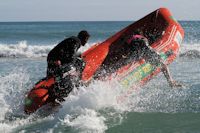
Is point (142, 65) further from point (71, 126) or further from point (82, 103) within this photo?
point (71, 126)

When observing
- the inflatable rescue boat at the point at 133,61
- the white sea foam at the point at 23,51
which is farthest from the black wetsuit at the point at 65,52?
the white sea foam at the point at 23,51

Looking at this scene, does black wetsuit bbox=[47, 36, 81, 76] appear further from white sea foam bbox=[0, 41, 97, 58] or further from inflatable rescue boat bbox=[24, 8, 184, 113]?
white sea foam bbox=[0, 41, 97, 58]

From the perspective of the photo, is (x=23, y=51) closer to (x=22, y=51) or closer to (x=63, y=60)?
(x=22, y=51)

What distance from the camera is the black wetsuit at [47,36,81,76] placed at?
686 centimetres

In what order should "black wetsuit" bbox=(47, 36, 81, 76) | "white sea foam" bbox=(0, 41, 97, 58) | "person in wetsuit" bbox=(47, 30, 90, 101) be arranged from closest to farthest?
1. "person in wetsuit" bbox=(47, 30, 90, 101)
2. "black wetsuit" bbox=(47, 36, 81, 76)
3. "white sea foam" bbox=(0, 41, 97, 58)

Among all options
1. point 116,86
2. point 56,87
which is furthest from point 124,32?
point 56,87

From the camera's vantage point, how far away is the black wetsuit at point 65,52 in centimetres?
686

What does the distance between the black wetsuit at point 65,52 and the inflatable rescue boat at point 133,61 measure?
305 millimetres

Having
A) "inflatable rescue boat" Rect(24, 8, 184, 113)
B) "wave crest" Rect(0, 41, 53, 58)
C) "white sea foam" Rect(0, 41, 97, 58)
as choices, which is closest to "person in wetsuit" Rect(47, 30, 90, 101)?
"inflatable rescue boat" Rect(24, 8, 184, 113)

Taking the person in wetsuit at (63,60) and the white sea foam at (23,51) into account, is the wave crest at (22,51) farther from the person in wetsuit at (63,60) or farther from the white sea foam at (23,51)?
the person in wetsuit at (63,60)

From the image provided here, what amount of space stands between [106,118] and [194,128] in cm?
128

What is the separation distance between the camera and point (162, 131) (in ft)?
18.7

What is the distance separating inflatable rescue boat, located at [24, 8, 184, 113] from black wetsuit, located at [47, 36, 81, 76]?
31cm

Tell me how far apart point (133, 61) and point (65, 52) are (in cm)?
147
